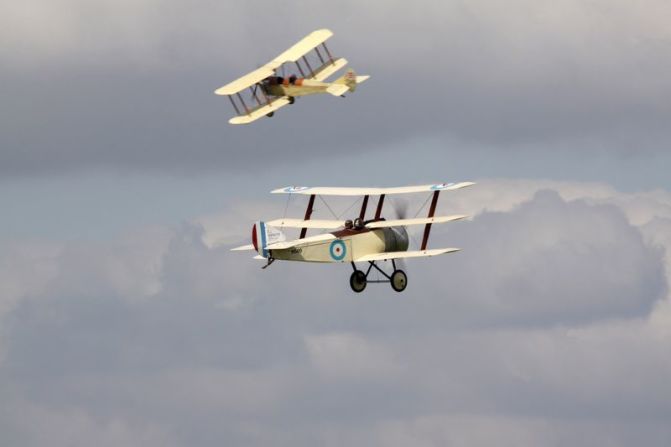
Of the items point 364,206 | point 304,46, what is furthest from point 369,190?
point 304,46

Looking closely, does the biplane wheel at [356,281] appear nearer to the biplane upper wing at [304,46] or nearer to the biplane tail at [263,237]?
the biplane tail at [263,237]

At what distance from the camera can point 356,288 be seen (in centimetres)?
9456

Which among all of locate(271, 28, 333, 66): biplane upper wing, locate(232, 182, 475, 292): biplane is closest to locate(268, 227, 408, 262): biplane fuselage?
locate(232, 182, 475, 292): biplane

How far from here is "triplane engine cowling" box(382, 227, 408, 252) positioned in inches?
3716

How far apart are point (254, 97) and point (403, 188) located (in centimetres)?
1101

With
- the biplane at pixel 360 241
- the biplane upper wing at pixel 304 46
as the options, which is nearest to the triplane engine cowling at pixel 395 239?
the biplane at pixel 360 241

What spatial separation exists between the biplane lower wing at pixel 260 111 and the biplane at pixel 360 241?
656cm

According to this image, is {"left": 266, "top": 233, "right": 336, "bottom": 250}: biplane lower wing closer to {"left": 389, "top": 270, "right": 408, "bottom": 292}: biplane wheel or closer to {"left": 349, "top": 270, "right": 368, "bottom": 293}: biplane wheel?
{"left": 349, "top": 270, "right": 368, "bottom": 293}: biplane wheel

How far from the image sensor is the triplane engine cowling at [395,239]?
94.4m

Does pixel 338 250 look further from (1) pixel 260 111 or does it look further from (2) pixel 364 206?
(1) pixel 260 111

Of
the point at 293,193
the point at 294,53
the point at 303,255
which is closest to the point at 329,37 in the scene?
→ the point at 294,53

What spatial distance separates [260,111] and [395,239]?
37.3ft

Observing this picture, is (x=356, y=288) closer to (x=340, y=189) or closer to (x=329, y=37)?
(x=340, y=189)

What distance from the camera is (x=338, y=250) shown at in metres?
93.0
